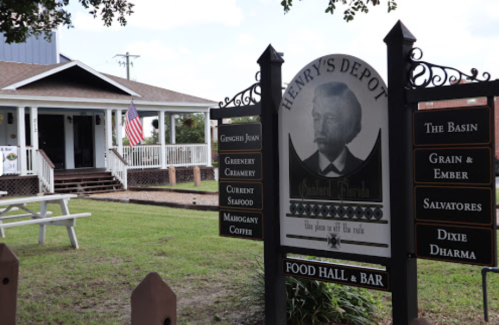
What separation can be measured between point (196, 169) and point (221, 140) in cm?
1833

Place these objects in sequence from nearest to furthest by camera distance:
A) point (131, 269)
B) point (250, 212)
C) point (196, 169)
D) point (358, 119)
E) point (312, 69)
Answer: point (358, 119) → point (312, 69) → point (250, 212) → point (131, 269) → point (196, 169)

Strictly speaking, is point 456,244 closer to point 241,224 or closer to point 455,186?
point 455,186

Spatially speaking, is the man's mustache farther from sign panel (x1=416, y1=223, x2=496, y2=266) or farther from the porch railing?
the porch railing

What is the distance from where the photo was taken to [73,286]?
6832mm

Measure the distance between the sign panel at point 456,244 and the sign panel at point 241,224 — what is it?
154cm

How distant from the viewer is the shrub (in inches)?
201

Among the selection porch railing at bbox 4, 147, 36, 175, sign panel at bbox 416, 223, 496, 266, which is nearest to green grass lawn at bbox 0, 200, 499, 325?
sign panel at bbox 416, 223, 496, 266

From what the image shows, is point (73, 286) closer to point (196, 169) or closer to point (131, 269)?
point (131, 269)

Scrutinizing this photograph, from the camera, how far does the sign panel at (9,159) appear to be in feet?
65.4

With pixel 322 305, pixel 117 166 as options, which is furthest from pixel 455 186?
pixel 117 166

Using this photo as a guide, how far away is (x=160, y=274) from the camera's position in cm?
724

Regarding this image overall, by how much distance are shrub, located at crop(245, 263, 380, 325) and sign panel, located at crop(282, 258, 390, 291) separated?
557 mm

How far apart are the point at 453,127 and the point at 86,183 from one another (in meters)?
19.2

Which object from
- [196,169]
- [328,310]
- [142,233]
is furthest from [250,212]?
[196,169]
